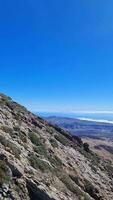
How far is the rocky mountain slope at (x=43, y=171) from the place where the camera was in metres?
18.6

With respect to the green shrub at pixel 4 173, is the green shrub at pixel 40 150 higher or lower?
higher

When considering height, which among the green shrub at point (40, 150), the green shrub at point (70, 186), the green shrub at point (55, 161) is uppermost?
the green shrub at point (40, 150)

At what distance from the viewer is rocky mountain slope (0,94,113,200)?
60.9 ft

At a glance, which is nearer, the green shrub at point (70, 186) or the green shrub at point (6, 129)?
the green shrub at point (70, 186)

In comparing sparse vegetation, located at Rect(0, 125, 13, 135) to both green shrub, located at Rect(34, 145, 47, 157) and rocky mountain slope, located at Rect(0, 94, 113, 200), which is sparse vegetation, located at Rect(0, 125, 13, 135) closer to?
rocky mountain slope, located at Rect(0, 94, 113, 200)

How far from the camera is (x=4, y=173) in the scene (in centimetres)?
1791

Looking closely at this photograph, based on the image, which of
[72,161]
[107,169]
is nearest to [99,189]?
[72,161]

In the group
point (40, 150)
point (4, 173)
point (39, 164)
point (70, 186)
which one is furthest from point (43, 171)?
point (4, 173)

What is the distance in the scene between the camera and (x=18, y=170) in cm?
1927

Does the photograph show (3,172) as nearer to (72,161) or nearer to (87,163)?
(72,161)

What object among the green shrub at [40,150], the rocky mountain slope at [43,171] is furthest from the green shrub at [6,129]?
the green shrub at [40,150]

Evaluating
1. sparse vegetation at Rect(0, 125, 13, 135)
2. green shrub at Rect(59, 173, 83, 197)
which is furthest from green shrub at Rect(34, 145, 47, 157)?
green shrub at Rect(59, 173, 83, 197)

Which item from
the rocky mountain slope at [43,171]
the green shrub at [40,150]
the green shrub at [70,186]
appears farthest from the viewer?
the green shrub at [40,150]

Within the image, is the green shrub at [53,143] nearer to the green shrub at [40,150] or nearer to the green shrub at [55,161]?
the green shrub at [55,161]
